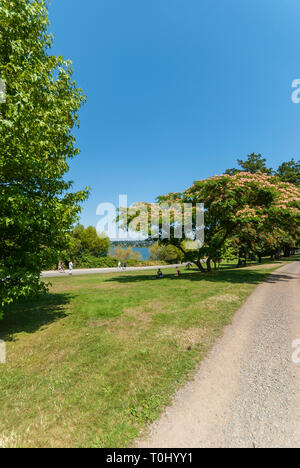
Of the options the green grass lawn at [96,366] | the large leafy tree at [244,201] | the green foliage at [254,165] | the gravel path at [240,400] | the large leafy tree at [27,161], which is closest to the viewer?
the gravel path at [240,400]

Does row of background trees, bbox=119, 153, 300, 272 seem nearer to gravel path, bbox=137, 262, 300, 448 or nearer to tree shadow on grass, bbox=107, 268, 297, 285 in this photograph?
tree shadow on grass, bbox=107, 268, 297, 285

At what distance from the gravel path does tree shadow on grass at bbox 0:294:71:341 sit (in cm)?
606

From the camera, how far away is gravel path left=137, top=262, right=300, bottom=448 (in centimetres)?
272

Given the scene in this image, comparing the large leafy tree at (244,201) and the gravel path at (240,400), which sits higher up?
the large leafy tree at (244,201)

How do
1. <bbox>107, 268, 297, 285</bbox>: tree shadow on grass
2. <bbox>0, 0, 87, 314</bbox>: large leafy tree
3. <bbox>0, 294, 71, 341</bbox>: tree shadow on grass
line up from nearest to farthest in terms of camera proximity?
1. <bbox>0, 0, 87, 314</bbox>: large leafy tree
2. <bbox>0, 294, 71, 341</bbox>: tree shadow on grass
3. <bbox>107, 268, 297, 285</bbox>: tree shadow on grass

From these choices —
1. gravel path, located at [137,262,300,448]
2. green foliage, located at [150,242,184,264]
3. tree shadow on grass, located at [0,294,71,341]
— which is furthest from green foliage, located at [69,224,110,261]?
gravel path, located at [137,262,300,448]

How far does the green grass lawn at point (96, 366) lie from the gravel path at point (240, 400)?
1.07 ft

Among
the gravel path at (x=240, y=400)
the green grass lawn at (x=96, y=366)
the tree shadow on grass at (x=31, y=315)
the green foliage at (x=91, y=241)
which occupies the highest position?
the green foliage at (x=91, y=241)

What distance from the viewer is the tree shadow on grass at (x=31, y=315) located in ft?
22.8

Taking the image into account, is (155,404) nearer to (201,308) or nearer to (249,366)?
(249,366)

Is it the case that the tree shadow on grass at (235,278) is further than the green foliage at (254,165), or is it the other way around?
the green foliage at (254,165)

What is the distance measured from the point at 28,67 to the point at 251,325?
37.4 ft

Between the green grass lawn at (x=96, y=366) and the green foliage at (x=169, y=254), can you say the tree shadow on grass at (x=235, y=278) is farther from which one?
the green foliage at (x=169, y=254)

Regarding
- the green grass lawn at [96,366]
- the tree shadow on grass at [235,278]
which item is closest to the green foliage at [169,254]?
the tree shadow on grass at [235,278]
